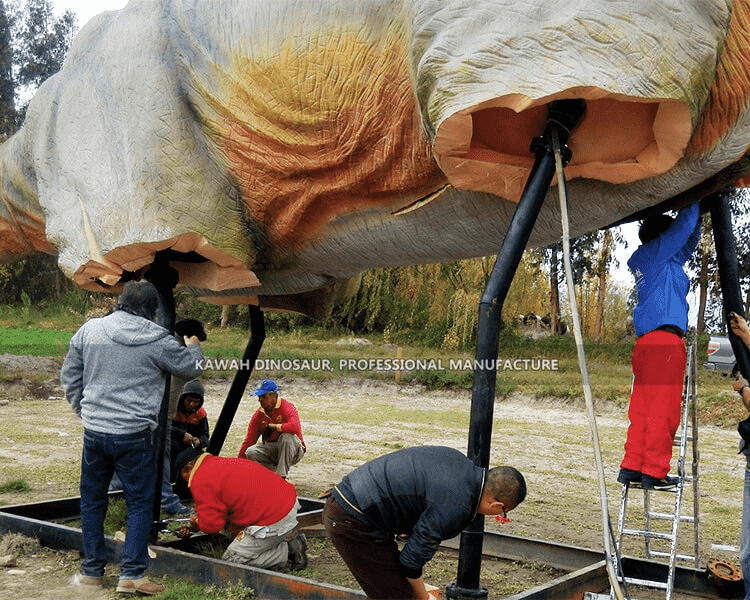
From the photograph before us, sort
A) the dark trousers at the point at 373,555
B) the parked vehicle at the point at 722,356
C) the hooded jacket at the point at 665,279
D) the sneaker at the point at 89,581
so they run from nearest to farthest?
the dark trousers at the point at 373,555 → the hooded jacket at the point at 665,279 → the sneaker at the point at 89,581 → the parked vehicle at the point at 722,356

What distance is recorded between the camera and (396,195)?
4.11m

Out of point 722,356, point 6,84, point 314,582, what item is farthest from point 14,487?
point 6,84

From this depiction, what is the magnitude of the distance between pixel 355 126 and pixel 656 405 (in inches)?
80.2

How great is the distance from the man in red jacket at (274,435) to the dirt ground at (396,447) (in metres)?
0.90

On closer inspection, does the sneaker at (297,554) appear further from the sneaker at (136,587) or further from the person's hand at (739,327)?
the person's hand at (739,327)

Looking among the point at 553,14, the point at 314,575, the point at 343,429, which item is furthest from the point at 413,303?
the point at 553,14

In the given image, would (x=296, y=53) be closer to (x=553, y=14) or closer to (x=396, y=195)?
(x=396, y=195)

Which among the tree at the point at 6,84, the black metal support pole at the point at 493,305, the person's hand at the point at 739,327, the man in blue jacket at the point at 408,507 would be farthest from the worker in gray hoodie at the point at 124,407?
the tree at the point at 6,84

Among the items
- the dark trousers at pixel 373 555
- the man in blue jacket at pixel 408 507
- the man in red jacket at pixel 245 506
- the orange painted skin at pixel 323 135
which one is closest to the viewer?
the man in blue jacket at pixel 408 507

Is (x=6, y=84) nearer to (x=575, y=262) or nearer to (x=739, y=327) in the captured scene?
(x=575, y=262)

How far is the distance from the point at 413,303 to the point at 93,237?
→ 16265 mm

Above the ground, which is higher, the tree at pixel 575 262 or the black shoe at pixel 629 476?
the tree at pixel 575 262

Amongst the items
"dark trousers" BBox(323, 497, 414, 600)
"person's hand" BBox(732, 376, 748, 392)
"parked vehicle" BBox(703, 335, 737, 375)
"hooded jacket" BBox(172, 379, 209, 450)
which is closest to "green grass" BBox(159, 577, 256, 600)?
"dark trousers" BBox(323, 497, 414, 600)

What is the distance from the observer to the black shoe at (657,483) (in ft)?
13.0
